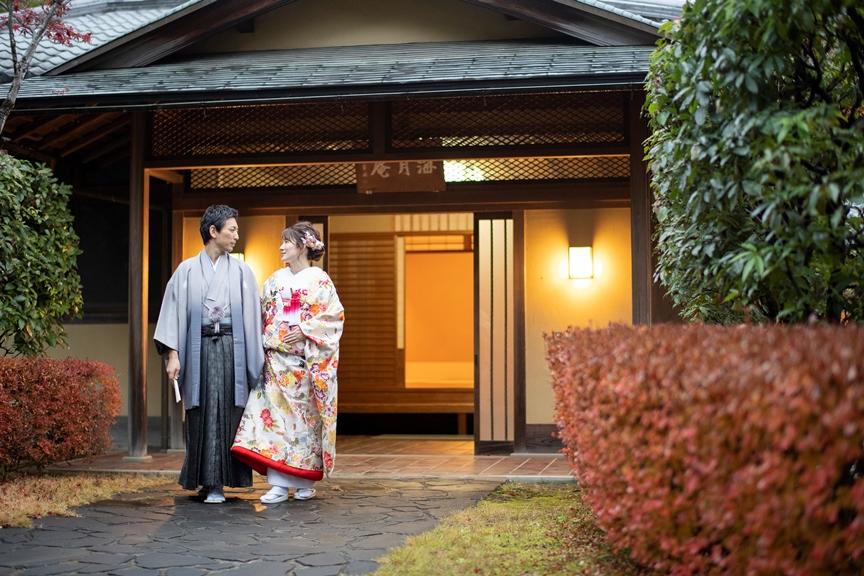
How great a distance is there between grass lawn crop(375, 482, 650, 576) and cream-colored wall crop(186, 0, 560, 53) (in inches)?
206

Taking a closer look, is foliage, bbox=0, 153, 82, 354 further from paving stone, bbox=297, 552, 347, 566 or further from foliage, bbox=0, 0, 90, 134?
paving stone, bbox=297, 552, 347, 566

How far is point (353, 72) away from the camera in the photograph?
872cm

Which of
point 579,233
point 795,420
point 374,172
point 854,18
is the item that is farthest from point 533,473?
point 795,420

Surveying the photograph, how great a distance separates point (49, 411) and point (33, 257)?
134 centimetres

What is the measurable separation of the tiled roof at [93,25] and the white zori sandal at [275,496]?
16.3 feet

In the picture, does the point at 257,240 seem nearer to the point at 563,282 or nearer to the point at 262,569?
the point at 563,282

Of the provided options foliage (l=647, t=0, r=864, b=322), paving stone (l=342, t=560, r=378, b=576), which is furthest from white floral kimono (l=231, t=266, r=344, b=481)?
foliage (l=647, t=0, r=864, b=322)

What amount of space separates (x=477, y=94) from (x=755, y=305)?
3274 millimetres

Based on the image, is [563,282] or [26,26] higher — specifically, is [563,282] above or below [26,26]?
below

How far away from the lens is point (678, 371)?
3.65 m

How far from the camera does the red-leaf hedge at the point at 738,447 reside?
3162 millimetres

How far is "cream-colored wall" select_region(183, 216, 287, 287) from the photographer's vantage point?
1046 centimetres

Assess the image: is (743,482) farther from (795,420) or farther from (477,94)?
(477,94)

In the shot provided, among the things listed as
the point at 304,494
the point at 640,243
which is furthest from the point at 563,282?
the point at 304,494
